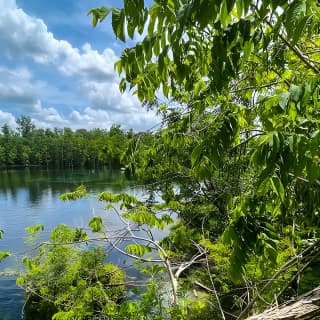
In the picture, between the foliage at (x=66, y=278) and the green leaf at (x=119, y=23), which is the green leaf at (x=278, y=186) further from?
the foliage at (x=66, y=278)

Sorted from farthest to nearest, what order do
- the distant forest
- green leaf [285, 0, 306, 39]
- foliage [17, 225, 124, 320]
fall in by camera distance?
the distant forest, foliage [17, 225, 124, 320], green leaf [285, 0, 306, 39]

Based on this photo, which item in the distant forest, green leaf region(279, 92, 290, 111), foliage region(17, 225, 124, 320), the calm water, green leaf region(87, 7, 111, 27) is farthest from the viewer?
the distant forest

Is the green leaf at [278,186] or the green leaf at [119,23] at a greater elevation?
the green leaf at [119,23]

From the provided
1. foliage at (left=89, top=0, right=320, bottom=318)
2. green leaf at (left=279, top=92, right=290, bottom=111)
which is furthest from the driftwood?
green leaf at (left=279, top=92, right=290, bottom=111)

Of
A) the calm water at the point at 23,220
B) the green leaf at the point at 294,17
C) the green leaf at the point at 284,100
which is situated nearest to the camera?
the green leaf at the point at 294,17

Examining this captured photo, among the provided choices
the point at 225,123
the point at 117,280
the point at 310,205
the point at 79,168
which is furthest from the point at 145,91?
the point at 79,168

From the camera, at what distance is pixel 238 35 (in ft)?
3.40

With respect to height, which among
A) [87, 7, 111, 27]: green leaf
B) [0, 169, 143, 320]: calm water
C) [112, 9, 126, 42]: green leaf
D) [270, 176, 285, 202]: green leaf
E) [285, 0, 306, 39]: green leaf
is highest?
[87, 7, 111, 27]: green leaf

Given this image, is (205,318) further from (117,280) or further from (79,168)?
(79,168)

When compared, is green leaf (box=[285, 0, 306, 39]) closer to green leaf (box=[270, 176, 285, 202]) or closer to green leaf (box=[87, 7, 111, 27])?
green leaf (box=[270, 176, 285, 202])

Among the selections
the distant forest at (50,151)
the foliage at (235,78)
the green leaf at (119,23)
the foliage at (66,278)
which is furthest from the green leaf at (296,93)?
the distant forest at (50,151)

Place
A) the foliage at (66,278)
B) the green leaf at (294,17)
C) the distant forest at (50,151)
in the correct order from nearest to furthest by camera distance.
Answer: the green leaf at (294,17), the foliage at (66,278), the distant forest at (50,151)

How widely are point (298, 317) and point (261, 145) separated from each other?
0.49m

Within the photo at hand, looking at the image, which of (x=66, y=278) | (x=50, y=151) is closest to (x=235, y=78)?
(x=66, y=278)
